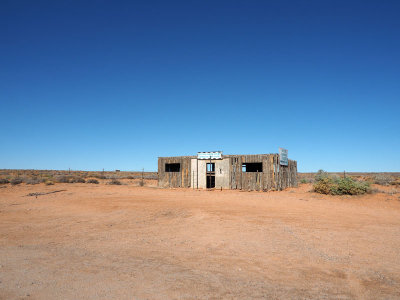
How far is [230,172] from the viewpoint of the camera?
23.4 metres

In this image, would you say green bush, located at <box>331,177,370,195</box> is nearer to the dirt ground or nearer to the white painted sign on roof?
the dirt ground

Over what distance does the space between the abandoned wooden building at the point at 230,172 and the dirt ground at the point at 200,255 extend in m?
10.9

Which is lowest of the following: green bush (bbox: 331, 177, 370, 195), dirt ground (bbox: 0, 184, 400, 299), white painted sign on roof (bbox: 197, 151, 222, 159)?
dirt ground (bbox: 0, 184, 400, 299)

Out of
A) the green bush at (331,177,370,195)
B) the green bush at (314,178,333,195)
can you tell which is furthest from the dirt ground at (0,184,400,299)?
the green bush at (314,178,333,195)

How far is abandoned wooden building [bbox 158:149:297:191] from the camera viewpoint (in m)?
21.7

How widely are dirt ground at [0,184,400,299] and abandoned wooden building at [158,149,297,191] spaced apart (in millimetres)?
10863

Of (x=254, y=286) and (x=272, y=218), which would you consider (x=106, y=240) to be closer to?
(x=254, y=286)

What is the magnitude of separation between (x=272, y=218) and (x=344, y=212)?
3744mm

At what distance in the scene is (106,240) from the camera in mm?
7059

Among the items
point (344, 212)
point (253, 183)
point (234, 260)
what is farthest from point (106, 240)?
point (253, 183)

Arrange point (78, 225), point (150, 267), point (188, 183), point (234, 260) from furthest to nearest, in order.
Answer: point (188, 183)
point (78, 225)
point (234, 260)
point (150, 267)

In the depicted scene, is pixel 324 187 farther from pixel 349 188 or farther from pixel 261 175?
pixel 261 175

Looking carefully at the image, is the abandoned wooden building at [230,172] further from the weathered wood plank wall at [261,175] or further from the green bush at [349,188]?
the green bush at [349,188]

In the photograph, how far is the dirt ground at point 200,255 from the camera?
404 cm
